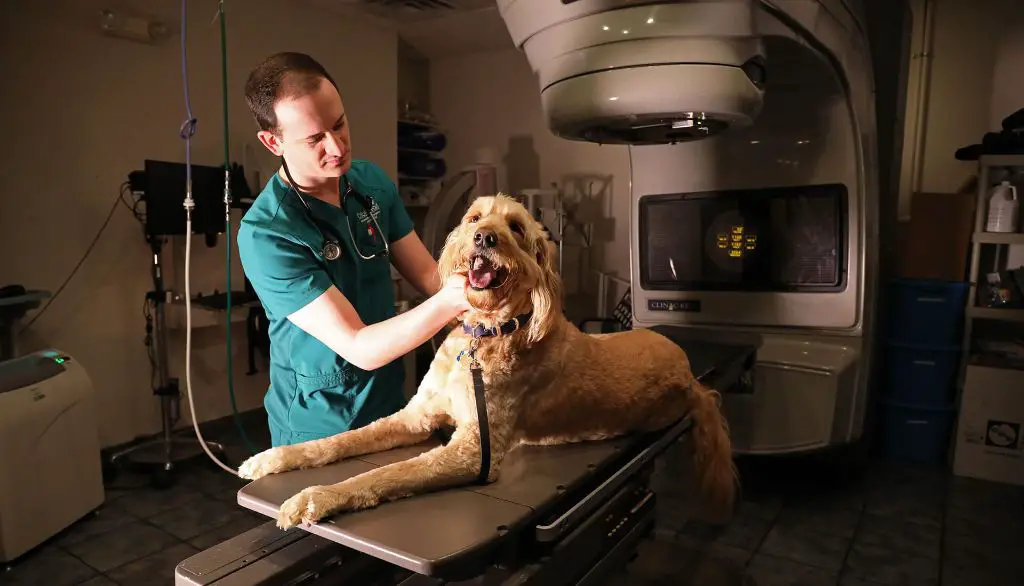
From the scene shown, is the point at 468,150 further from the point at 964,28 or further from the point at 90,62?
the point at 964,28

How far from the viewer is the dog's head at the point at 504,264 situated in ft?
3.30

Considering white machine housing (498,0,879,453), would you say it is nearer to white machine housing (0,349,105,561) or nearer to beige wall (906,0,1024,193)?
beige wall (906,0,1024,193)

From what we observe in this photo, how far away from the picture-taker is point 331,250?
123cm

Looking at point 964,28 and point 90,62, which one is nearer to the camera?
point 90,62

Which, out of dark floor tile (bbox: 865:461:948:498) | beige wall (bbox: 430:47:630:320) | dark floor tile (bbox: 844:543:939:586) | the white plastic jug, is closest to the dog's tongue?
dark floor tile (bbox: 844:543:939:586)

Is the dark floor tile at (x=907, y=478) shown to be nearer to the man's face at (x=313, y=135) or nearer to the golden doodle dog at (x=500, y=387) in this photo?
the golden doodle dog at (x=500, y=387)

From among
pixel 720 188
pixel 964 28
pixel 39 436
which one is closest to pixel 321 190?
pixel 720 188

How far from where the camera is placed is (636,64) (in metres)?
1.38

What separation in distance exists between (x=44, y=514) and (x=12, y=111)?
1740 millimetres

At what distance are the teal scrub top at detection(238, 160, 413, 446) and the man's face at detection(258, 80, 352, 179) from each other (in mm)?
69

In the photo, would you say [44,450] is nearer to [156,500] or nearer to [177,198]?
[156,500]

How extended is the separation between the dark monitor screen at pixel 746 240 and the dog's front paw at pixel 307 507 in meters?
1.85

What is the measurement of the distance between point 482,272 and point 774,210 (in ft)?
5.36

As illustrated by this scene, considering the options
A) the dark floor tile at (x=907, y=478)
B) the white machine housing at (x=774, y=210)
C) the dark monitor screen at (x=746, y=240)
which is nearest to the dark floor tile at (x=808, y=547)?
the white machine housing at (x=774, y=210)
